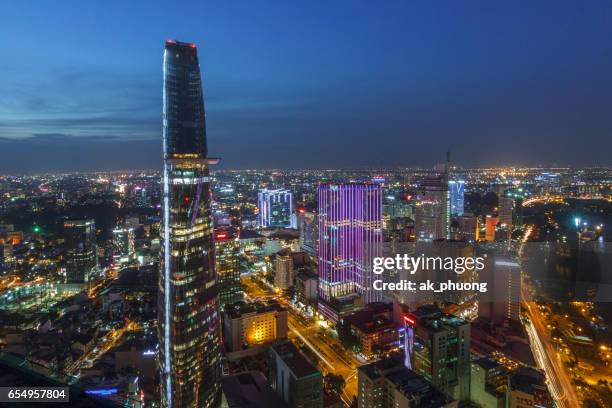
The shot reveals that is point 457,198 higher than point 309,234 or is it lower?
Answer: higher

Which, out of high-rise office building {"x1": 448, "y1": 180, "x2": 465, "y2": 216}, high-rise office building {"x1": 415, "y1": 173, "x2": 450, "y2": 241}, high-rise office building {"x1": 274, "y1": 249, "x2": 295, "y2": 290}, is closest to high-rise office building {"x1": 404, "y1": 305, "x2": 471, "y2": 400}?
high-rise office building {"x1": 274, "y1": 249, "x2": 295, "y2": 290}

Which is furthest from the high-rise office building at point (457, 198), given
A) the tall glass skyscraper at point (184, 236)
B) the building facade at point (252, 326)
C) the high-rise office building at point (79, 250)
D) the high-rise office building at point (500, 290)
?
the high-rise office building at point (79, 250)

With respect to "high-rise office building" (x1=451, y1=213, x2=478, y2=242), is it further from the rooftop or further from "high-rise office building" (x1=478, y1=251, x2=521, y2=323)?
the rooftop

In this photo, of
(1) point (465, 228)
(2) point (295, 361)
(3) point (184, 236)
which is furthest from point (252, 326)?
(1) point (465, 228)

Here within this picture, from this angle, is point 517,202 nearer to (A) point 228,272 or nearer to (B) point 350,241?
(B) point 350,241

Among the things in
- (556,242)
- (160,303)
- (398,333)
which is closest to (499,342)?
(398,333)
